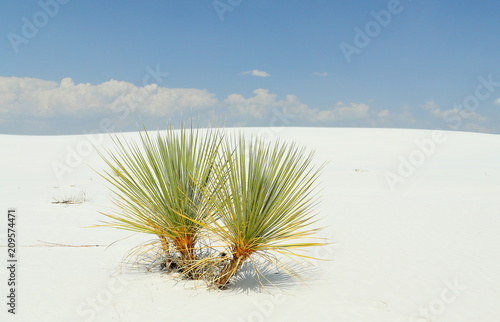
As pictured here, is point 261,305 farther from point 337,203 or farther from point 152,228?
point 337,203

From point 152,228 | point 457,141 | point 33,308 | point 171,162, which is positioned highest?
point 457,141

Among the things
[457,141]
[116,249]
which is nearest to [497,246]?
[116,249]

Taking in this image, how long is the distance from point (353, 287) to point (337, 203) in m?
6.39

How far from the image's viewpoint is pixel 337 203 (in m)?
10.6
